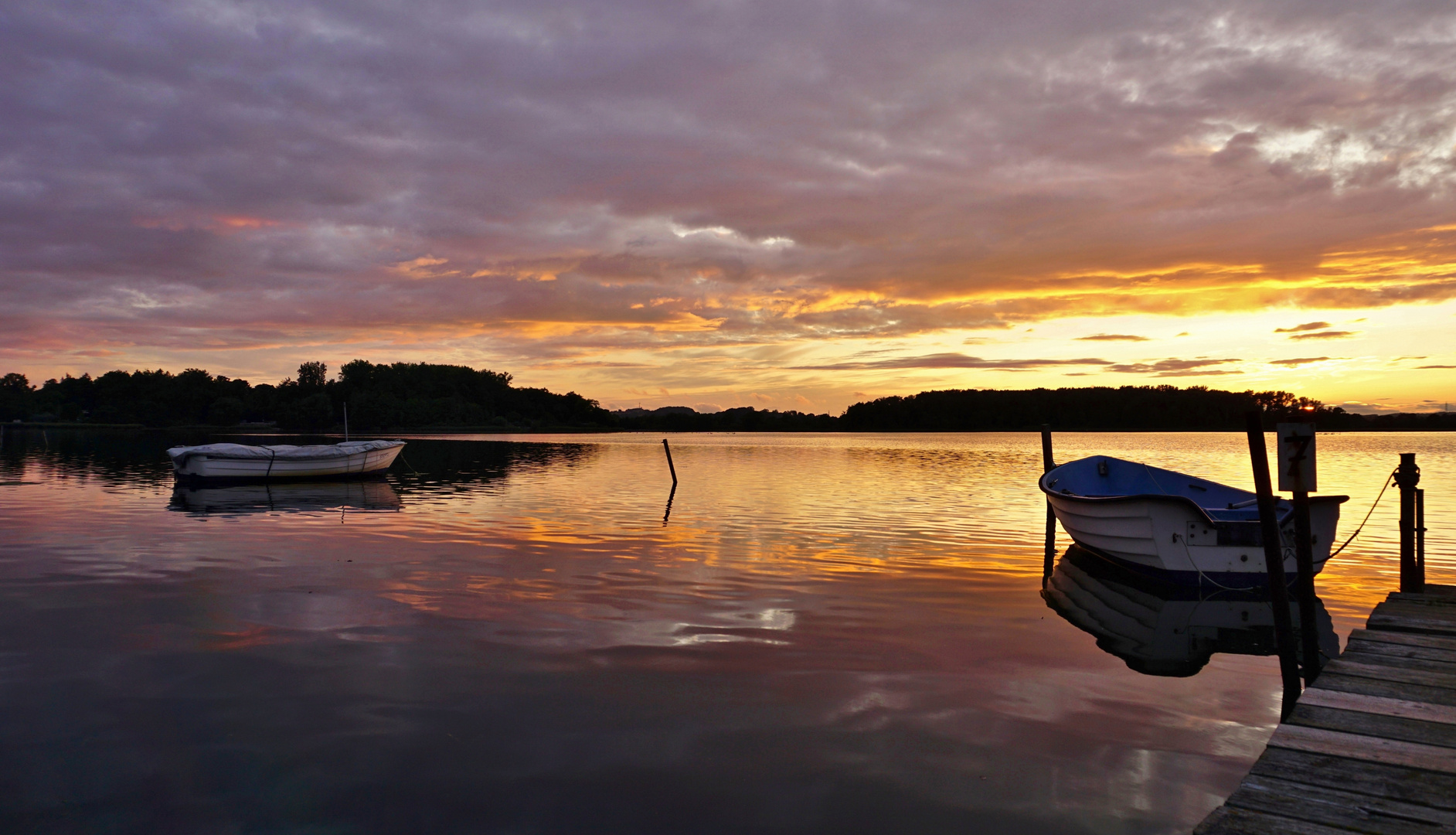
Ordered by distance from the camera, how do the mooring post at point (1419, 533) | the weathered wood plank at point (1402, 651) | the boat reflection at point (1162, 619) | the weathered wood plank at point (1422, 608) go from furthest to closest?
1. the mooring post at point (1419, 533)
2. the boat reflection at point (1162, 619)
3. the weathered wood plank at point (1422, 608)
4. the weathered wood plank at point (1402, 651)

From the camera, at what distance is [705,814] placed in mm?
A: 6695

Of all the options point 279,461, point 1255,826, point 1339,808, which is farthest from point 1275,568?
point 279,461

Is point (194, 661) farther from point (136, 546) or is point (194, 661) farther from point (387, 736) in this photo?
point (136, 546)

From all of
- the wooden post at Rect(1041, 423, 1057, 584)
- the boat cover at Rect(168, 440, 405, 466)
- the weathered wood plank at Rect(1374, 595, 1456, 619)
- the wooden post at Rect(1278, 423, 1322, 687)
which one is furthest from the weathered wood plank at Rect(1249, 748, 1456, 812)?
the boat cover at Rect(168, 440, 405, 466)

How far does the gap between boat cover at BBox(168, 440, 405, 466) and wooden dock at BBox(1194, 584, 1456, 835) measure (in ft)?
131

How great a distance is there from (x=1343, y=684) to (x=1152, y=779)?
8.62 feet

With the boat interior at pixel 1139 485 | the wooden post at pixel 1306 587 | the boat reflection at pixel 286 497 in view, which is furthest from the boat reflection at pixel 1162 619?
the boat reflection at pixel 286 497

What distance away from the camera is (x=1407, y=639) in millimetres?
10312

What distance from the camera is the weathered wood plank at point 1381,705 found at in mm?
7414

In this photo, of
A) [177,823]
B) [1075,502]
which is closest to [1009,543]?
[1075,502]

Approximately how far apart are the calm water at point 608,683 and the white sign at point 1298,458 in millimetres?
2625

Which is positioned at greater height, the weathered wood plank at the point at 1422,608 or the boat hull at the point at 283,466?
the boat hull at the point at 283,466

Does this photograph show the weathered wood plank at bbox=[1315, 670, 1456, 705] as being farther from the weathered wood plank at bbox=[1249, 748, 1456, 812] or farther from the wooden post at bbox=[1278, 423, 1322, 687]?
the wooden post at bbox=[1278, 423, 1322, 687]

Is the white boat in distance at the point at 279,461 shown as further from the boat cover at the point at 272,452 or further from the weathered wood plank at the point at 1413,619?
the weathered wood plank at the point at 1413,619
